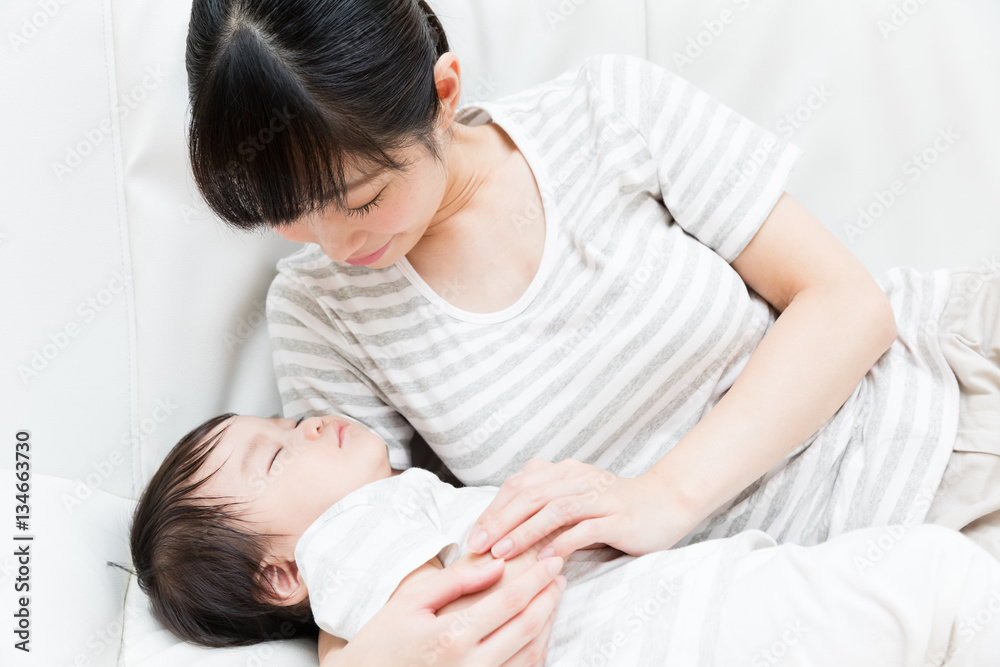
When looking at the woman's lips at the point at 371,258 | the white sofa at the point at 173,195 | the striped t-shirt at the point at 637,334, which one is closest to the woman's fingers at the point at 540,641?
the striped t-shirt at the point at 637,334

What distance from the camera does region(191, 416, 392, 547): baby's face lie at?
107cm

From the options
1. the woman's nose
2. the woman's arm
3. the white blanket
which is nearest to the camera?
the white blanket

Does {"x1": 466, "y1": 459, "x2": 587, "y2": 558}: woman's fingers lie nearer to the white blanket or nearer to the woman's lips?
the white blanket

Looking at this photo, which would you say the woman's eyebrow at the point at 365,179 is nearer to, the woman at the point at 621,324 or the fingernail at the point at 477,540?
the woman at the point at 621,324

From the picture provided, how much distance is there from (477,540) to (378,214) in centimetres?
41

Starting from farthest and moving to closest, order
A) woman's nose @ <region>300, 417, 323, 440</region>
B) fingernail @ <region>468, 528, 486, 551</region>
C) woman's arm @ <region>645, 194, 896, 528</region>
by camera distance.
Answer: woman's nose @ <region>300, 417, 323, 440</region> < woman's arm @ <region>645, 194, 896, 528</region> < fingernail @ <region>468, 528, 486, 551</region>

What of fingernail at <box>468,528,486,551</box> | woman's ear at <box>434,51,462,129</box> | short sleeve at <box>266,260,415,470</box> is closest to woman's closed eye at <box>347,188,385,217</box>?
woman's ear at <box>434,51,462,129</box>

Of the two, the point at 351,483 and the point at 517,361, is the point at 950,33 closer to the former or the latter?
the point at 517,361

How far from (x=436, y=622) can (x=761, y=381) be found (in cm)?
53

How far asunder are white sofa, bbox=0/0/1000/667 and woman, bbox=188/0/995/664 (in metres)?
0.19

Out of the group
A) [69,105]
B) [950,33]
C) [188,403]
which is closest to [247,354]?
[188,403]

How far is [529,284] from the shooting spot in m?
1.13

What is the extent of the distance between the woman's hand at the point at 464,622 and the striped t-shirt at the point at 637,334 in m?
0.26

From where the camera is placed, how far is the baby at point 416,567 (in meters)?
0.82
